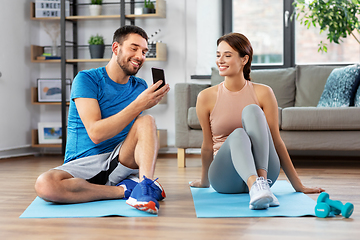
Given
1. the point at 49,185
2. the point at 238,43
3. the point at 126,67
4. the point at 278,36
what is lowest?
the point at 49,185

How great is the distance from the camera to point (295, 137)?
3.11m

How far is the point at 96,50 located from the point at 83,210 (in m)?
2.80

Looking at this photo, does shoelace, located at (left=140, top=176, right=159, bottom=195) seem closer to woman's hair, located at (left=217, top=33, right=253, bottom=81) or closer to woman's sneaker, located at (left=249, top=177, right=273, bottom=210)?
woman's sneaker, located at (left=249, top=177, right=273, bottom=210)

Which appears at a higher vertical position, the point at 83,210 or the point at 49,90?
the point at 49,90

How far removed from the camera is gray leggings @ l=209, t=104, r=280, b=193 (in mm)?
1689

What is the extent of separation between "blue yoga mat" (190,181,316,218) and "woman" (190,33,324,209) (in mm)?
54

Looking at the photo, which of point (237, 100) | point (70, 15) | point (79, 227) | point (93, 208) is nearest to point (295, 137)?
point (237, 100)

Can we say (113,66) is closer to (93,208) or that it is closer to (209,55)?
(93,208)

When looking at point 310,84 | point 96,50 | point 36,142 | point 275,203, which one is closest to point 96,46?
point 96,50

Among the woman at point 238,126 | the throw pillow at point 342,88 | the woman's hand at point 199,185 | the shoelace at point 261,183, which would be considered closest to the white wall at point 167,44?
the throw pillow at point 342,88

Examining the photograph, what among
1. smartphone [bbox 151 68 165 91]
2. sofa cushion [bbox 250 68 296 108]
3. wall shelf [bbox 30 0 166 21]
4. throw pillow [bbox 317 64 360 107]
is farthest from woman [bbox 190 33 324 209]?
wall shelf [bbox 30 0 166 21]

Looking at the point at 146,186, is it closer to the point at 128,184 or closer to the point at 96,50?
the point at 128,184

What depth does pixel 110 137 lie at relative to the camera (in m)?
1.83

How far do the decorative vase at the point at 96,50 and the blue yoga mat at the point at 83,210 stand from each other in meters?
2.60
